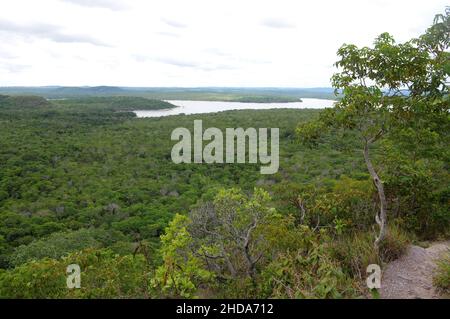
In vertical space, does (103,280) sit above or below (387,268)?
below

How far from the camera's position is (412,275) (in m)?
5.13

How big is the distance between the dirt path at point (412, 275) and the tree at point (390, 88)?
0.44m

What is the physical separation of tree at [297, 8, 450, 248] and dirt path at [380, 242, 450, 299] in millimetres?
445

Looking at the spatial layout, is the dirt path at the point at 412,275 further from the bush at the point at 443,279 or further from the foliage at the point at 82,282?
the foliage at the point at 82,282

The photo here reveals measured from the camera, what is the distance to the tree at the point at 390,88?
205 inches

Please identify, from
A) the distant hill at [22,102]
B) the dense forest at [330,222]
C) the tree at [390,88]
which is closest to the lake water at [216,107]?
the distant hill at [22,102]

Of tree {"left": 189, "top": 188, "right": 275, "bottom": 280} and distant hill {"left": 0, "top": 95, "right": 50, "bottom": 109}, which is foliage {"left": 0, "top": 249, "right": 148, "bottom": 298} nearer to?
tree {"left": 189, "top": 188, "right": 275, "bottom": 280}

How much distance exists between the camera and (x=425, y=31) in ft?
17.8

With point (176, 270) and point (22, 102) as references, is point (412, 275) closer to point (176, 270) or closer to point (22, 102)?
point (176, 270)

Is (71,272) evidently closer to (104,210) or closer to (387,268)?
(387,268)

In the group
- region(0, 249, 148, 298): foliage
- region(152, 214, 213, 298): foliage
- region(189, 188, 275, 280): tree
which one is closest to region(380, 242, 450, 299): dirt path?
region(189, 188, 275, 280): tree

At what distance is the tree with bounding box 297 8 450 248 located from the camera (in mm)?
5199
